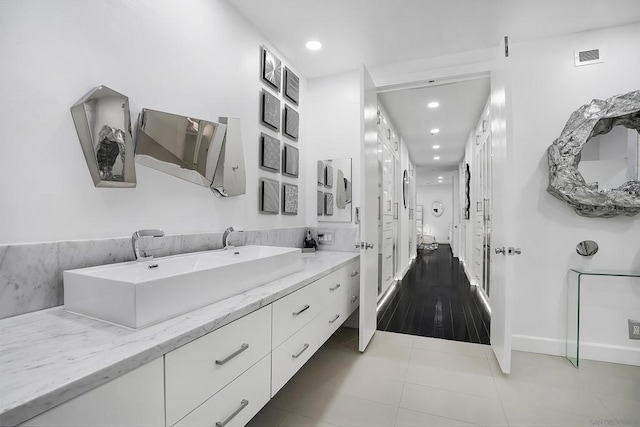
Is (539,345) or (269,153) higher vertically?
(269,153)

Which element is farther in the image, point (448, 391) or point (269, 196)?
point (269, 196)

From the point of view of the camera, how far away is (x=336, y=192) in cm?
317

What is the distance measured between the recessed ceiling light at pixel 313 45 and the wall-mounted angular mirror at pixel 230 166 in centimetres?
109

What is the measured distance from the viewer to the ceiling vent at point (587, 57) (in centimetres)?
246

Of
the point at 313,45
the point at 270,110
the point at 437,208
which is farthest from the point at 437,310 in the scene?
the point at 437,208

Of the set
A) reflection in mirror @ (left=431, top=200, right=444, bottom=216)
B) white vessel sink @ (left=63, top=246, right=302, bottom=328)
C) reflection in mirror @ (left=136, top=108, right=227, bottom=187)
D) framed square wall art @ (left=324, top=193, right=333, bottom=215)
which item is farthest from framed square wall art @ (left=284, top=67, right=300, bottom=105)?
reflection in mirror @ (left=431, top=200, right=444, bottom=216)

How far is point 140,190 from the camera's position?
1.57 meters

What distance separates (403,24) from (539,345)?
2.88 m

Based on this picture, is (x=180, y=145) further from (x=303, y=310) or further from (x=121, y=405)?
(x=121, y=405)

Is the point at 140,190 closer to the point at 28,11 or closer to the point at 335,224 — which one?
the point at 28,11

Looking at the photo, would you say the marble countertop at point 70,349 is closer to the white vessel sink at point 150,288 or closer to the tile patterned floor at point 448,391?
the white vessel sink at point 150,288

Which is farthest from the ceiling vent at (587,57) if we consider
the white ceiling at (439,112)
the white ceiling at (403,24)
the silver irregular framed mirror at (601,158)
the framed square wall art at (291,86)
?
the framed square wall art at (291,86)

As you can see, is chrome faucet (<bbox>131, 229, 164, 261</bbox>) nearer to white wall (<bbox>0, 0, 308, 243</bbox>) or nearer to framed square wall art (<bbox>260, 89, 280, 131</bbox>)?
white wall (<bbox>0, 0, 308, 243</bbox>)

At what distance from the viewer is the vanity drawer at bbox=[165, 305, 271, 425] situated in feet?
3.01
